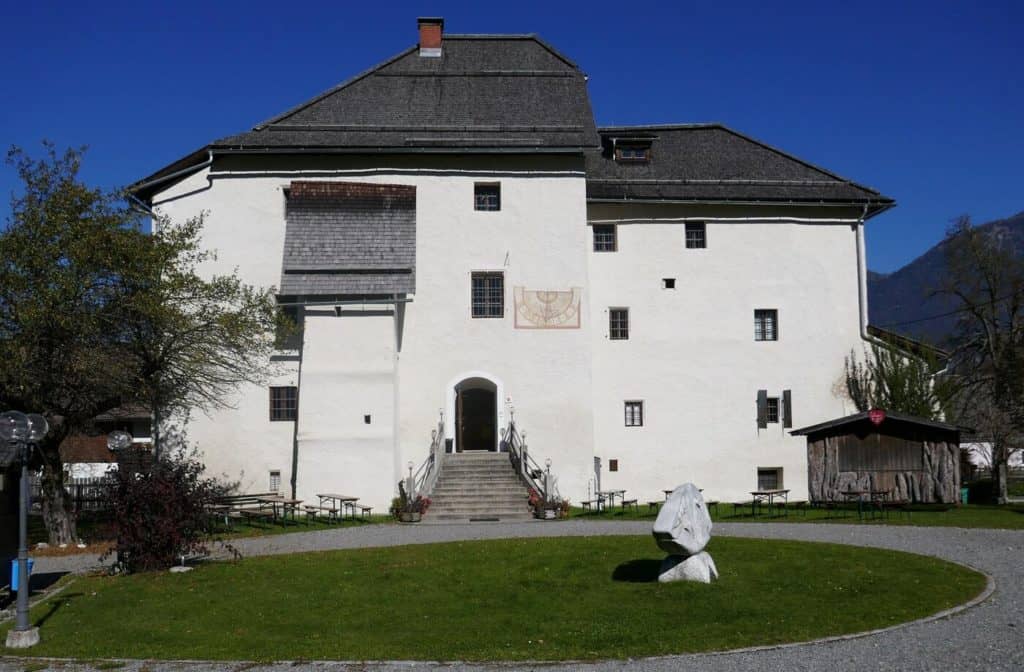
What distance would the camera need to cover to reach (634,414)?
30391 mm

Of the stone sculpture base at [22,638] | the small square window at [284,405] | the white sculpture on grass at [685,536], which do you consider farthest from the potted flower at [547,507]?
the stone sculpture base at [22,638]

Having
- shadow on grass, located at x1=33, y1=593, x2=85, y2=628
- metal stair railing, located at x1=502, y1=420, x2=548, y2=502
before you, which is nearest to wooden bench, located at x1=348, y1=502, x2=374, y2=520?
metal stair railing, located at x1=502, y1=420, x2=548, y2=502

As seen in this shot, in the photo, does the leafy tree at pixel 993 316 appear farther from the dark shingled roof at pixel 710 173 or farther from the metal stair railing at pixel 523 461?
the metal stair railing at pixel 523 461

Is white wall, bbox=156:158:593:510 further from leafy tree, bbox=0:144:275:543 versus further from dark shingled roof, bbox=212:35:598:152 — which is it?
leafy tree, bbox=0:144:275:543

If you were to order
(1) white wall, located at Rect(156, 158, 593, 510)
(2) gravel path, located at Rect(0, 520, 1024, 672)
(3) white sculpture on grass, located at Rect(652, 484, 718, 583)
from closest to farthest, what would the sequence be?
(2) gravel path, located at Rect(0, 520, 1024, 672) → (3) white sculpture on grass, located at Rect(652, 484, 718, 583) → (1) white wall, located at Rect(156, 158, 593, 510)

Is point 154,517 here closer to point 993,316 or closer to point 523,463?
point 523,463

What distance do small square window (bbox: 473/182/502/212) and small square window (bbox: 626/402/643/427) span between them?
7.24 m

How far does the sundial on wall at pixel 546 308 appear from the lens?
2852 cm

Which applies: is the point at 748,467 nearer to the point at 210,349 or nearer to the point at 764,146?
the point at 764,146

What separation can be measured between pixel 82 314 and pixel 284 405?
771cm

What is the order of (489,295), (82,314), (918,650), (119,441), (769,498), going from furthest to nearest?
(489,295) → (769,498) → (119,441) → (82,314) → (918,650)

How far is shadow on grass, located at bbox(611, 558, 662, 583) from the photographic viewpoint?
49.3ft

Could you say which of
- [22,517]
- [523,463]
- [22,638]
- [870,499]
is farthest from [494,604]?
[870,499]

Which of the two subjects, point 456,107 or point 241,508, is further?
point 456,107
